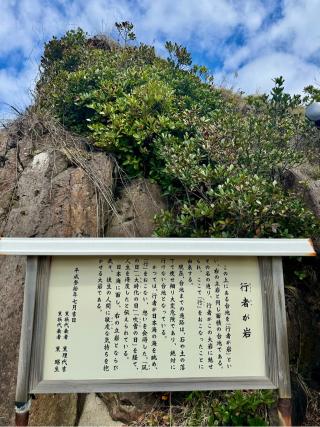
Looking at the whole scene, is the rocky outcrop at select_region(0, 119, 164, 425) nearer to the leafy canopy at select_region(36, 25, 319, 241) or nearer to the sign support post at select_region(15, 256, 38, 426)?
the leafy canopy at select_region(36, 25, 319, 241)

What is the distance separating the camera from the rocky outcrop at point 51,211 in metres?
3.80

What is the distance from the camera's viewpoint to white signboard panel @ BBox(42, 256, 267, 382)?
2.83 meters

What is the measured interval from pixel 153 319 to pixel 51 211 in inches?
95.4

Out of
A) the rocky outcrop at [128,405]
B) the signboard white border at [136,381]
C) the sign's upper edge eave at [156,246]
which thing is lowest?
the rocky outcrop at [128,405]

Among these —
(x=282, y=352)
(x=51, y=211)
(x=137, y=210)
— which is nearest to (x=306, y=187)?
(x=137, y=210)

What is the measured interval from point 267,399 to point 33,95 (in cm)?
618

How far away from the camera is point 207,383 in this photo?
282cm

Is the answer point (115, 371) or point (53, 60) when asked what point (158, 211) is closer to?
point (115, 371)

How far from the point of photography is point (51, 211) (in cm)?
470

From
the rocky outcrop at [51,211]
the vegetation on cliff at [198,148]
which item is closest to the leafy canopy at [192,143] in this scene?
the vegetation on cliff at [198,148]

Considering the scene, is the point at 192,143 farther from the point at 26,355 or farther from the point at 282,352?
the point at 26,355

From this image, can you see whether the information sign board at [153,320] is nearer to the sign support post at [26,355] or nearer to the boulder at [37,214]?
the sign support post at [26,355]

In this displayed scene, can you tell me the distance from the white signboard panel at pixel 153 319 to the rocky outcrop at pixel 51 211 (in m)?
1.36

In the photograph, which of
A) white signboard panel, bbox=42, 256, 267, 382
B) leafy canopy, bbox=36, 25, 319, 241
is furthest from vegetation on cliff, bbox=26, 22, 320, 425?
white signboard panel, bbox=42, 256, 267, 382
